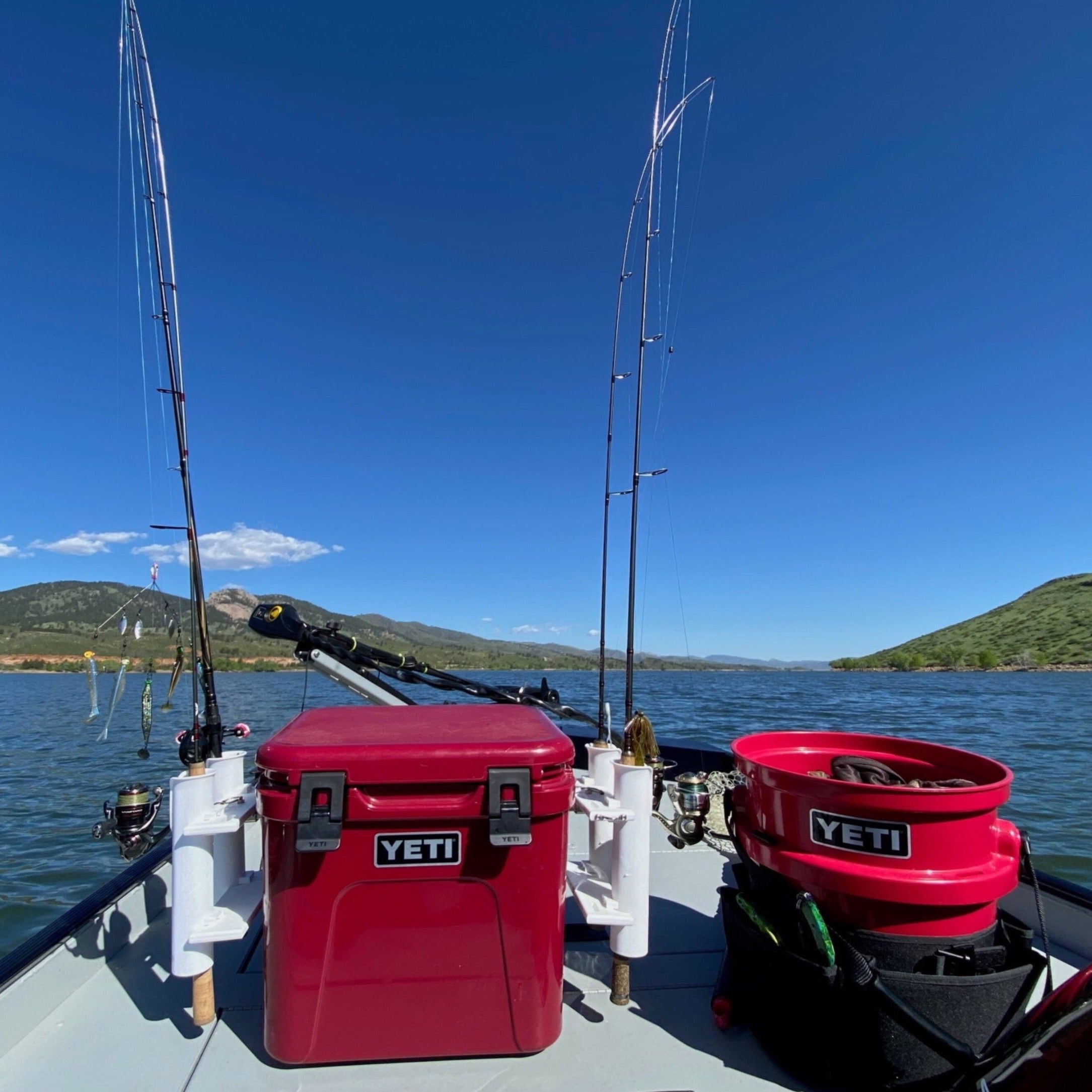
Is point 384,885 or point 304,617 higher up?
point 304,617

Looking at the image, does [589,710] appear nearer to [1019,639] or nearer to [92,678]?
[92,678]

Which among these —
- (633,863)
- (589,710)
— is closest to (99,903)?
(633,863)

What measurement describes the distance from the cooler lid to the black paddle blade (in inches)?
90.7

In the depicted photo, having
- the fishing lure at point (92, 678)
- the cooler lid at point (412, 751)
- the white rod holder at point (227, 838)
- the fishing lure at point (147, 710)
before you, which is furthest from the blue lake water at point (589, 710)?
the cooler lid at point (412, 751)

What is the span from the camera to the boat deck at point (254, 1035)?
1.77 m

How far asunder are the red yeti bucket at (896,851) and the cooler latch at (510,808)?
0.70m

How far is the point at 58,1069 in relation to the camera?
184cm

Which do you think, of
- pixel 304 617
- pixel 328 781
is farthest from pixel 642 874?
pixel 304 617

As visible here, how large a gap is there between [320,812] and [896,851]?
142cm

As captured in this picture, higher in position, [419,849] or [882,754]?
[882,754]

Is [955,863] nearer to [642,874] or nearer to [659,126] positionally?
[642,874]

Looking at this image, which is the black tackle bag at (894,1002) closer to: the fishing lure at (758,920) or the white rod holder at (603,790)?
the fishing lure at (758,920)

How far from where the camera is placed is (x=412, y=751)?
5.41 ft

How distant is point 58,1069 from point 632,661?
324 centimetres
